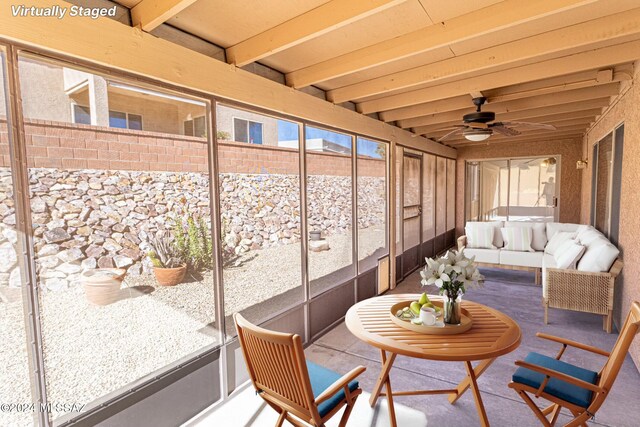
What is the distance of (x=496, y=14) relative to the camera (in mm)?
1894

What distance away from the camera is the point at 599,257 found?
3.47 m

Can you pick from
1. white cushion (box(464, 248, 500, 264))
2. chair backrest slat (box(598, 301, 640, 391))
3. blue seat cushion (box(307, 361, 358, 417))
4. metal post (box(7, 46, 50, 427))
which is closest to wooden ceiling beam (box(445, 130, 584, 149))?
white cushion (box(464, 248, 500, 264))

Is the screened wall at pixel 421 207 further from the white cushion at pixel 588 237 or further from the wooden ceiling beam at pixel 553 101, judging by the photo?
the white cushion at pixel 588 237

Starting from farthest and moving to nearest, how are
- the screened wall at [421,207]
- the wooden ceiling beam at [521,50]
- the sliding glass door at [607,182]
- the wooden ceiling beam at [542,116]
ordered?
the screened wall at [421,207] < the wooden ceiling beam at [542,116] < the sliding glass door at [607,182] < the wooden ceiling beam at [521,50]

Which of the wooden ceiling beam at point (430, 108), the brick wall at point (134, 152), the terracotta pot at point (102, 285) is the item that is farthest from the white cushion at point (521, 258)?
the terracotta pot at point (102, 285)

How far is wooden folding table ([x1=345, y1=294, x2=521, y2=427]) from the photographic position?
1810 millimetres

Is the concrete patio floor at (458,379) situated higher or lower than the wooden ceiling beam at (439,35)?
lower

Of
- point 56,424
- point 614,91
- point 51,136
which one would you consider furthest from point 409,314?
point 614,91

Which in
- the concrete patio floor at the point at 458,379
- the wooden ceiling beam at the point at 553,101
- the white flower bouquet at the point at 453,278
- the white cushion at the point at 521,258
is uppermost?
the wooden ceiling beam at the point at 553,101

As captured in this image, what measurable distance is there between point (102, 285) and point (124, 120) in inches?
48.1

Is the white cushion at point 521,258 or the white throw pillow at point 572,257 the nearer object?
the white throw pillow at point 572,257

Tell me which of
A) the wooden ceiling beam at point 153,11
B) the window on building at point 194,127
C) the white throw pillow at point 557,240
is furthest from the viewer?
the white throw pillow at point 557,240

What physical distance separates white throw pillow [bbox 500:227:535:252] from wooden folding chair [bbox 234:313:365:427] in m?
4.61

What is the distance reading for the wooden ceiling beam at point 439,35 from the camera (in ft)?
5.88
